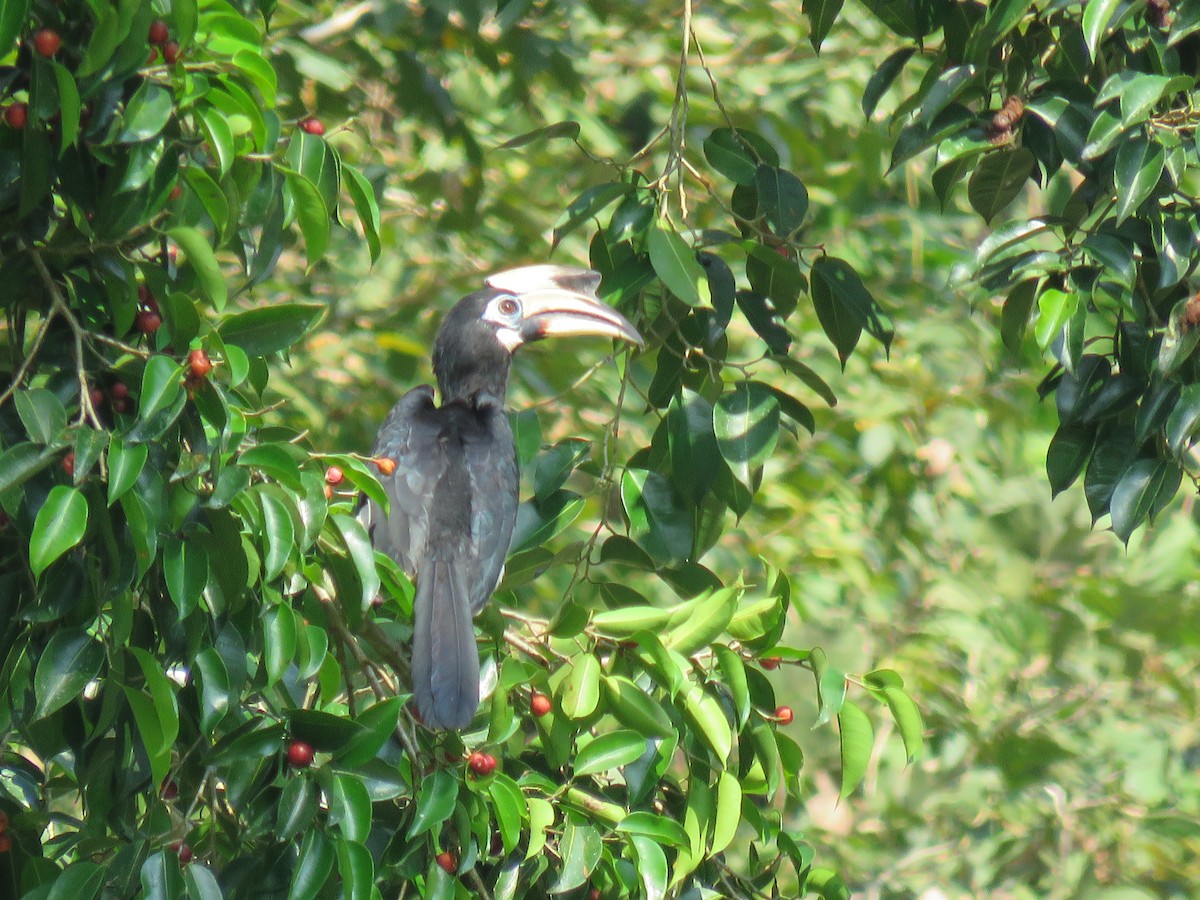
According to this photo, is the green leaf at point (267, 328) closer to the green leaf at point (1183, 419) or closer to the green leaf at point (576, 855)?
the green leaf at point (576, 855)

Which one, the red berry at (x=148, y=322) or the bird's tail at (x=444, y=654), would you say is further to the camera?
the bird's tail at (x=444, y=654)

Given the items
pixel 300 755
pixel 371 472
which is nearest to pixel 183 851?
pixel 300 755

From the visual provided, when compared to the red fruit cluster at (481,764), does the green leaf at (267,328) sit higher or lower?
higher

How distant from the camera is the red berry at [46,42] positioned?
1.79 meters

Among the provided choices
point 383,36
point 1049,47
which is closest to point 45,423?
point 1049,47

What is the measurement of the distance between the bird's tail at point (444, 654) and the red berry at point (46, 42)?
3.80 ft

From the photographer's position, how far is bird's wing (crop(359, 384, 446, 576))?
3246mm

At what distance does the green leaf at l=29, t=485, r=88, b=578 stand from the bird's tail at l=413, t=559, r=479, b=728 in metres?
0.85

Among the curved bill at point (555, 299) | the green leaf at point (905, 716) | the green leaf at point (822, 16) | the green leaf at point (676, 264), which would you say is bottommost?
the curved bill at point (555, 299)

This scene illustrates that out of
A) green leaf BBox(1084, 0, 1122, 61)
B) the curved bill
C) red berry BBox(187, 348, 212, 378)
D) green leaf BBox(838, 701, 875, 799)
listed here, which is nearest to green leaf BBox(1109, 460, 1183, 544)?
green leaf BBox(838, 701, 875, 799)

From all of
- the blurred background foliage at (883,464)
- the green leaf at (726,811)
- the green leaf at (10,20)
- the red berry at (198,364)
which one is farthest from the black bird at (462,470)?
the green leaf at (10,20)

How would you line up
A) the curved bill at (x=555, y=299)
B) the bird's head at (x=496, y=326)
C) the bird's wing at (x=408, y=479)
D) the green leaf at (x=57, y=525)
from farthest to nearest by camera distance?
1. the bird's head at (x=496, y=326)
2. the curved bill at (x=555, y=299)
3. the bird's wing at (x=408, y=479)
4. the green leaf at (x=57, y=525)

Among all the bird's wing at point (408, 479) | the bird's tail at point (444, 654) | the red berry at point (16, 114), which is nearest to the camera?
the red berry at point (16, 114)

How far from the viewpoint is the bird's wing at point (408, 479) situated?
3.25 meters
